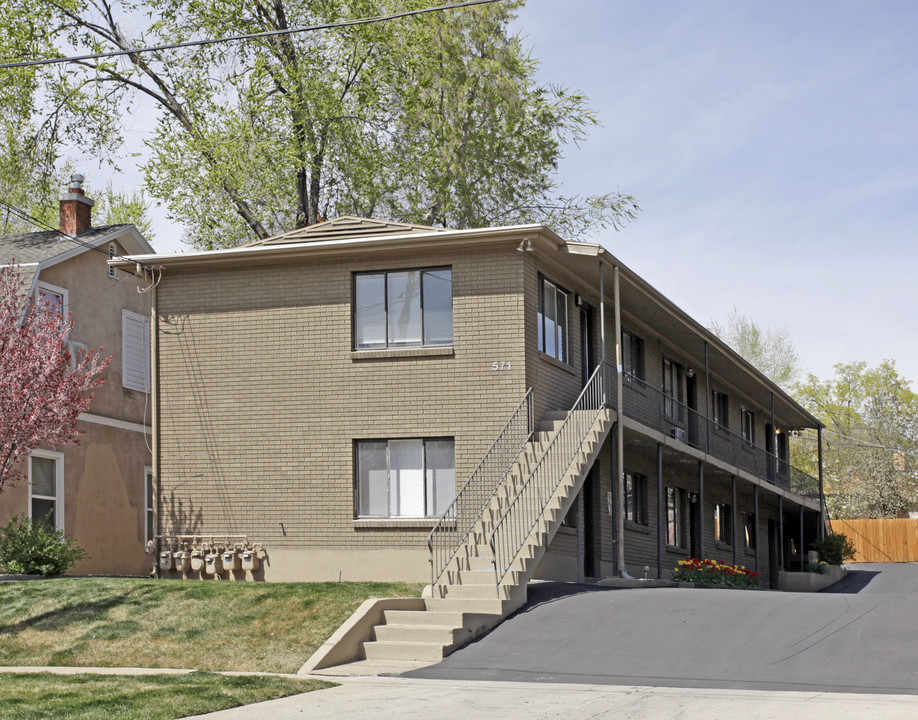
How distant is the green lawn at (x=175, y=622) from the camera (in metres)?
14.4

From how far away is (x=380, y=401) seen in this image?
20.6 meters

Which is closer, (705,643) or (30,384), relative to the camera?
(705,643)

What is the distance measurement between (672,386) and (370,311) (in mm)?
10645

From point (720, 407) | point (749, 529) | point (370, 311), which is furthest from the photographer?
point (749, 529)

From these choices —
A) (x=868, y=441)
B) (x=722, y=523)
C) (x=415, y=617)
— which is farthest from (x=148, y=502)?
(x=868, y=441)

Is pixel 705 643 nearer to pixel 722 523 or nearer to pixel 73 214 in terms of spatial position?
pixel 73 214

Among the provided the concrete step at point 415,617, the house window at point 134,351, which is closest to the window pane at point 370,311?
the concrete step at point 415,617

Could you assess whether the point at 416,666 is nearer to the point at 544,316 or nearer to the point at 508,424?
the point at 508,424

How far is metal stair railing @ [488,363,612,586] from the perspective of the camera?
17.0m

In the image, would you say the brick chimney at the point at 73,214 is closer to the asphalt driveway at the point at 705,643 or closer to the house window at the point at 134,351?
the house window at the point at 134,351

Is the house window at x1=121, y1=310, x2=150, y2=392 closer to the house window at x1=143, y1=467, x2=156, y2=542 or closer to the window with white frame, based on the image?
the house window at x1=143, y1=467, x2=156, y2=542

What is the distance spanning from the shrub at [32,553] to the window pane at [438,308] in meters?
7.07

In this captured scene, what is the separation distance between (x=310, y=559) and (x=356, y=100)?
17257 millimetres

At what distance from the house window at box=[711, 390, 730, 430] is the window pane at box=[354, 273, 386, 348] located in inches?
578
